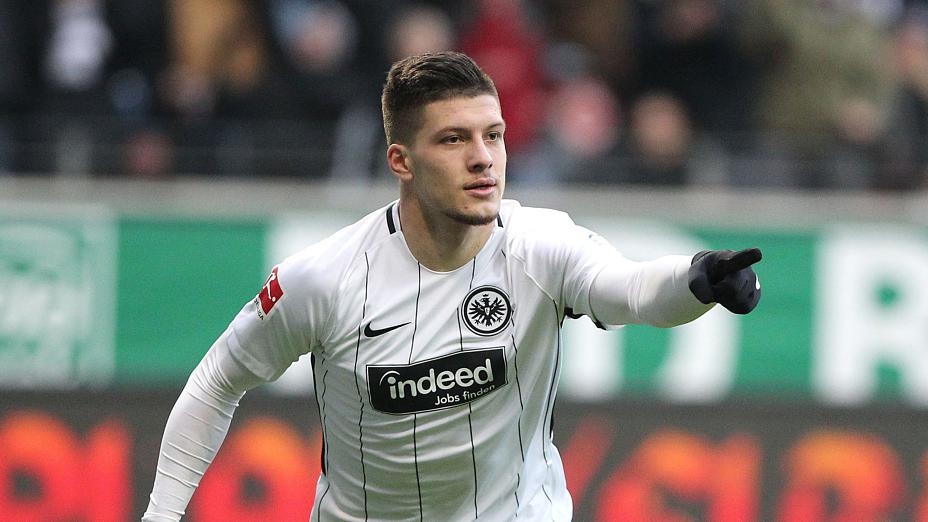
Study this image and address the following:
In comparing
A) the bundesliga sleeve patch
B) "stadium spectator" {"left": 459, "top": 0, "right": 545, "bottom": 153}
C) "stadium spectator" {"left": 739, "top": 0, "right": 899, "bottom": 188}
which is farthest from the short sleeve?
"stadium spectator" {"left": 739, "top": 0, "right": 899, "bottom": 188}

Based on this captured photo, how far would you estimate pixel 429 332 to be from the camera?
4.25 m

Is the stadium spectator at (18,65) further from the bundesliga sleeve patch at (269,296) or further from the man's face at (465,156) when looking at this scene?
the man's face at (465,156)

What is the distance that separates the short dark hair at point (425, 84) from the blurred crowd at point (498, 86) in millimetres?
4350

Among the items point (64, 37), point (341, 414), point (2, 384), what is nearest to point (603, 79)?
point (64, 37)

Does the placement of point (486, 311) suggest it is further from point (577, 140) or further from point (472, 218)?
point (577, 140)

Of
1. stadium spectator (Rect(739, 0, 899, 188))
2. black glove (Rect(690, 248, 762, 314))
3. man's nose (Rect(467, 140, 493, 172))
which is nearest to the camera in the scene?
black glove (Rect(690, 248, 762, 314))

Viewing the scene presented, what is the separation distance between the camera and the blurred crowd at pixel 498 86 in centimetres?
872

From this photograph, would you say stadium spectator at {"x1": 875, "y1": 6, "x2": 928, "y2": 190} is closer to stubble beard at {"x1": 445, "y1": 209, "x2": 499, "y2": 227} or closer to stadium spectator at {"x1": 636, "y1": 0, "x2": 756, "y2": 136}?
stadium spectator at {"x1": 636, "y1": 0, "x2": 756, "y2": 136}

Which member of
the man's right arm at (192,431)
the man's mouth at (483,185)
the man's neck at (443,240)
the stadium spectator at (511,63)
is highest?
the stadium spectator at (511,63)

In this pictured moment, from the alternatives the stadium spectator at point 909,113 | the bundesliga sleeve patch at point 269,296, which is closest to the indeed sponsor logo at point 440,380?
the bundesliga sleeve patch at point 269,296

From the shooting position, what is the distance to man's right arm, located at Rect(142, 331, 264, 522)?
440 centimetres

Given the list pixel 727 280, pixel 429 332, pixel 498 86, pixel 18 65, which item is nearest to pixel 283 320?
pixel 429 332

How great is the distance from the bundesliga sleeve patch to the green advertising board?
420cm

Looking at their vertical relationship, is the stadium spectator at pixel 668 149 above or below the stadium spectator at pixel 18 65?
below
